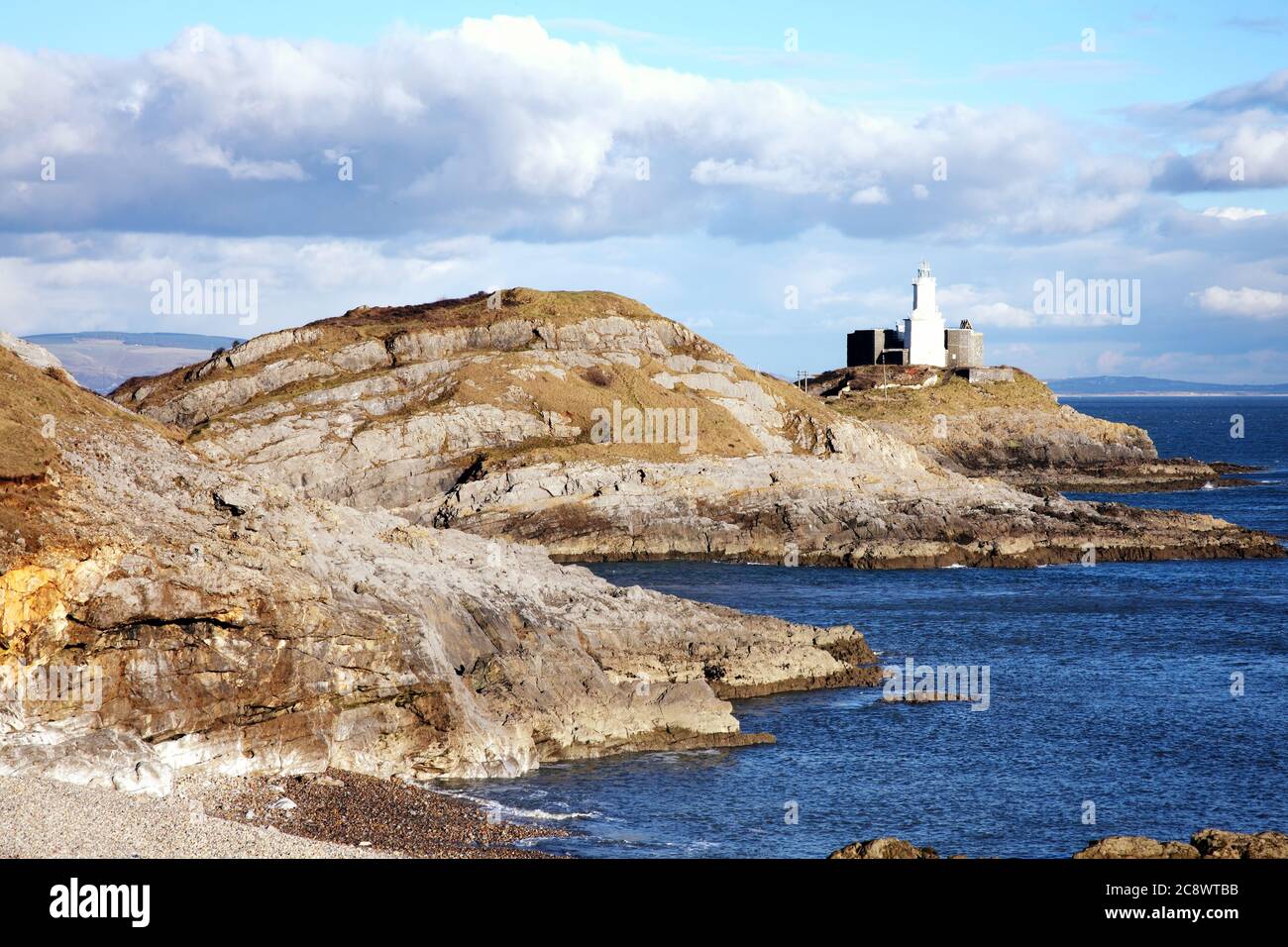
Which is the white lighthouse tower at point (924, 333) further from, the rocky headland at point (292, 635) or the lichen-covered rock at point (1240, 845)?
the lichen-covered rock at point (1240, 845)

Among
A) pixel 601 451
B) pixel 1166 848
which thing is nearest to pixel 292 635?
pixel 1166 848

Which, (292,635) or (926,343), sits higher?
(926,343)

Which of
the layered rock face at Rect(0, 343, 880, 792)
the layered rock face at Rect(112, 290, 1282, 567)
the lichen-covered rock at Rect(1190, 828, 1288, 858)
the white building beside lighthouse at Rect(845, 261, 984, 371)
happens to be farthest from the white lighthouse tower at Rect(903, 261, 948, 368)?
the lichen-covered rock at Rect(1190, 828, 1288, 858)

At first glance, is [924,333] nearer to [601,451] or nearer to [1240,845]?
[601,451]

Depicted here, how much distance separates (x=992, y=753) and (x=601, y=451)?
5007 cm

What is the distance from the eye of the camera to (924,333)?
154 metres

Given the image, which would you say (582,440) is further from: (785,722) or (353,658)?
(353,658)

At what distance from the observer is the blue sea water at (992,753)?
30.6m

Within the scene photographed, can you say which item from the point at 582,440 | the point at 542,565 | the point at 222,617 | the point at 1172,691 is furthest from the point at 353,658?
the point at 582,440

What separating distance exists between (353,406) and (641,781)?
60159 millimetres

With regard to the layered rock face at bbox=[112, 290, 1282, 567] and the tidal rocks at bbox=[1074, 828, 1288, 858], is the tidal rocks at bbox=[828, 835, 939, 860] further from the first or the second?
the layered rock face at bbox=[112, 290, 1282, 567]

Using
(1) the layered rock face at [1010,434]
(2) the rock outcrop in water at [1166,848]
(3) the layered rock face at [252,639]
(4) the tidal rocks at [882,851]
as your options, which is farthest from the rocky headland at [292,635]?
(1) the layered rock face at [1010,434]

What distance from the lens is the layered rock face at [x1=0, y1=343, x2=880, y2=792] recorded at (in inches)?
1180

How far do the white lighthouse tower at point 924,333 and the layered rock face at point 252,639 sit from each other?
384 ft
